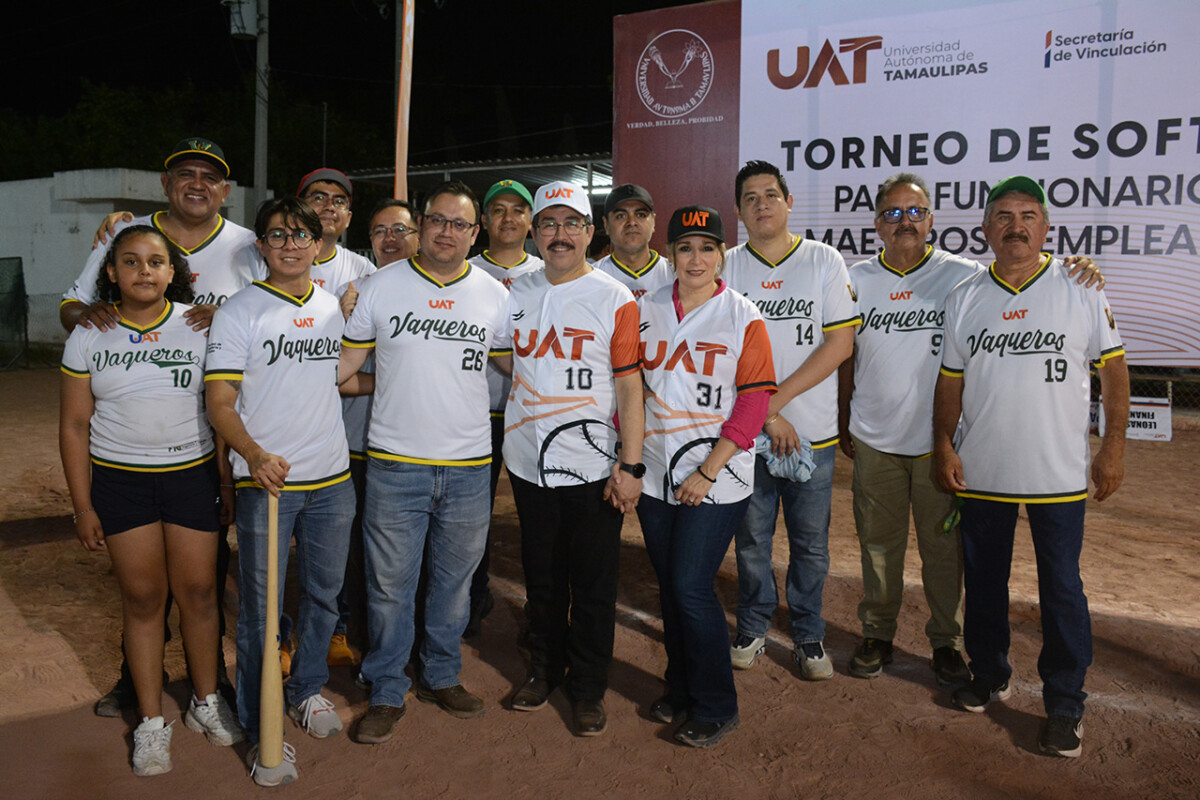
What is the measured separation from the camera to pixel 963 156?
6711mm

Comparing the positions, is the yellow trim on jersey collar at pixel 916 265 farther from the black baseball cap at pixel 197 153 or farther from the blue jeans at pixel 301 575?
the black baseball cap at pixel 197 153

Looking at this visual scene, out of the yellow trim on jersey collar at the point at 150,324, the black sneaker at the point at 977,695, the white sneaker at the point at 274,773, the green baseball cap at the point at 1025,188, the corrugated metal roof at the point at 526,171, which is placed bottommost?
the white sneaker at the point at 274,773

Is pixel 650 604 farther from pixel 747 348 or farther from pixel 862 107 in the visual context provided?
pixel 862 107

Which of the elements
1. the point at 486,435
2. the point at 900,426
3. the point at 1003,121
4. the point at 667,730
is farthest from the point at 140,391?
the point at 1003,121

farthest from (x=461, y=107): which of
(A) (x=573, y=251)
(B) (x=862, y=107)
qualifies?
(A) (x=573, y=251)

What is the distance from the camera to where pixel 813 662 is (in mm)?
4484

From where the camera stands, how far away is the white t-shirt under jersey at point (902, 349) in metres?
4.43

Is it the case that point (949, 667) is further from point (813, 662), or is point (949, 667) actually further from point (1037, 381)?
point (1037, 381)

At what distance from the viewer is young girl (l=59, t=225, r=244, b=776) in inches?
138

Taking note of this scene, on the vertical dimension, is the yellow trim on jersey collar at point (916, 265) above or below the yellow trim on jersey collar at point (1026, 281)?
above

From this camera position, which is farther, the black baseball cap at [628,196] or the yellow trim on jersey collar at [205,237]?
the black baseball cap at [628,196]

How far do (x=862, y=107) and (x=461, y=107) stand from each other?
4395 centimetres

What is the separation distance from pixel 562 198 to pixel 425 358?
914 mm

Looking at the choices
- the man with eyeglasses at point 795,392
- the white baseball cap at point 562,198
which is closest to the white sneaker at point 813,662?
the man with eyeglasses at point 795,392
